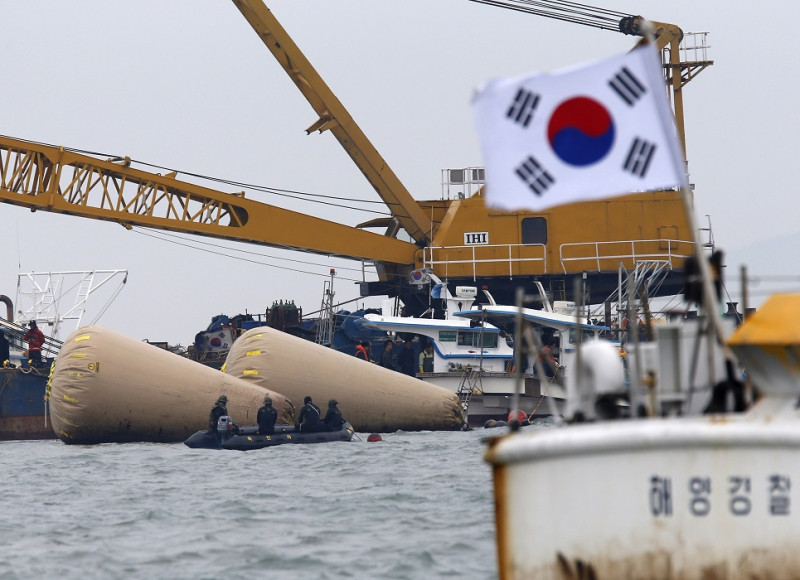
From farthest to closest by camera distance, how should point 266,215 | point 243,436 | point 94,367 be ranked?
1. point 266,215
2. point 94,367
3. point 243,436

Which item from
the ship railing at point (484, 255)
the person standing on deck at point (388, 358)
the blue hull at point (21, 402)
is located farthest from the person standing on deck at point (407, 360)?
the blue hull at point (21, 402)

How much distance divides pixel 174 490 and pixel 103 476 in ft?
12.1

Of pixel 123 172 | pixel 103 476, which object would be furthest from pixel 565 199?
pixel 123 172

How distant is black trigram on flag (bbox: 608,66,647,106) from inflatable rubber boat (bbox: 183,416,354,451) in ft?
76.8

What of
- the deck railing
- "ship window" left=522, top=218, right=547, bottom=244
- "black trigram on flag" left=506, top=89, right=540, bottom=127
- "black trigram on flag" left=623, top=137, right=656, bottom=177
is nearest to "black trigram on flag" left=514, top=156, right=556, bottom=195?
"black trigram on flag" left=506, top=89, right=540, bottom=127

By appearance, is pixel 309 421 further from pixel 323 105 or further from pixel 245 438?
pixel 323 105

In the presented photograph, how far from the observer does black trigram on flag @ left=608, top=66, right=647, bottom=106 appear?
8578 millimetres

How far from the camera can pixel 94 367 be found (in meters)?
35.1

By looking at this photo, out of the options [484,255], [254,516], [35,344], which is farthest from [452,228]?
[254,516]

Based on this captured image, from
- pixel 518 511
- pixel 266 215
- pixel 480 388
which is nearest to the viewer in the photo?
pixel 518 511

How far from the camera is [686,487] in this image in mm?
8414

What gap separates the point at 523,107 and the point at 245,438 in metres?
23.3

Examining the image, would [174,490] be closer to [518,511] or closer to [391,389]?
[518,511]

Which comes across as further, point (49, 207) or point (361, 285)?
point (361, 285)
